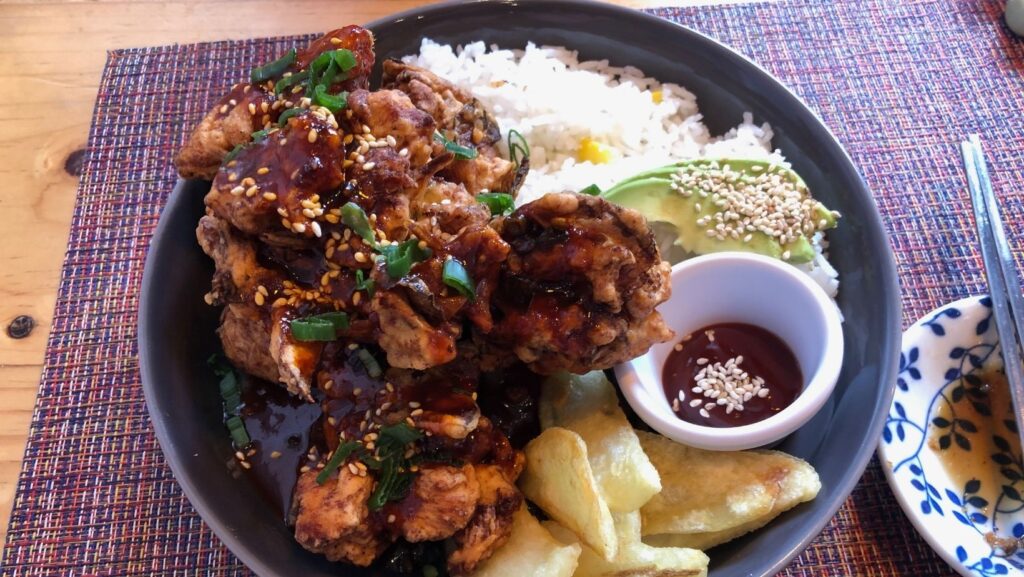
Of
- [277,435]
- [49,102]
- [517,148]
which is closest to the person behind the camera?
[277,435]

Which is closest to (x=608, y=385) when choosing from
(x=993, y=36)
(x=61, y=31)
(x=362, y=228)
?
(x=362, y=228)

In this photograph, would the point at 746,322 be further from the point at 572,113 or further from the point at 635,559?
the point at 572,113

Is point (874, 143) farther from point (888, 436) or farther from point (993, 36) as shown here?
point (888, 436)

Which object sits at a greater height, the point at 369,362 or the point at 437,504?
the point at 369,362

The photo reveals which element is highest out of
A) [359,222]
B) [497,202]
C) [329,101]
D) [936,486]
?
[329,101]

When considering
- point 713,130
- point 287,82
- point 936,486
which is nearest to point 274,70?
point 287,82

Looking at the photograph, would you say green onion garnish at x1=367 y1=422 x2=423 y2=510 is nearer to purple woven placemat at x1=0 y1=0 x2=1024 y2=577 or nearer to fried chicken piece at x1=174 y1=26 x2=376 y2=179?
purple woven placemat at x1=0 y1=0 x2=1024 y2=577
